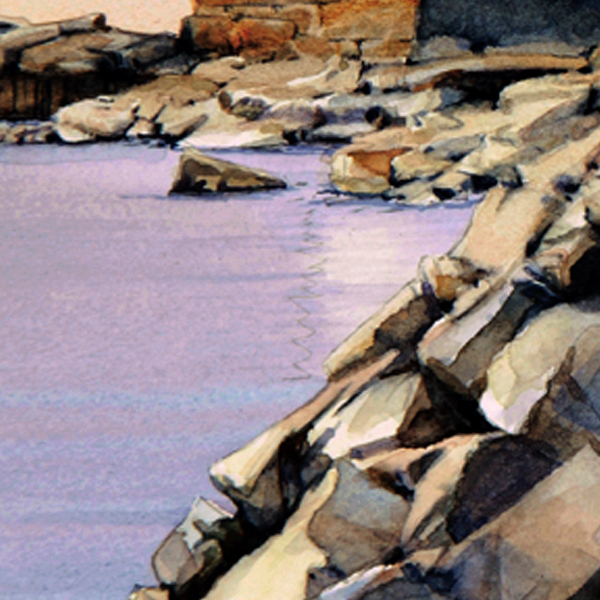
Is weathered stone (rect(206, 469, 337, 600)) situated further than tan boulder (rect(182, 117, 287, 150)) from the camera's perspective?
No

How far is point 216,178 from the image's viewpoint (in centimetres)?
393

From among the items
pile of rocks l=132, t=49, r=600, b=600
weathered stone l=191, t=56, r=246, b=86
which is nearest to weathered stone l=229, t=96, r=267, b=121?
weathered stone l=191, t=56, r=246, b=86

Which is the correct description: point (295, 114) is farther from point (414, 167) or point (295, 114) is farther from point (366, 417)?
point (366, 417)

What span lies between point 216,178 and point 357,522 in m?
3.00

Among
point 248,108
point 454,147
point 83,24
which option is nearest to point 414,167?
point 454,147

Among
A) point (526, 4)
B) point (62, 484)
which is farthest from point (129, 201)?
point (526, 4)

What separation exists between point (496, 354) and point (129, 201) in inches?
109

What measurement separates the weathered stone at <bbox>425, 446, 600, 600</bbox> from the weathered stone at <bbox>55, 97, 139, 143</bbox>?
4882 mm

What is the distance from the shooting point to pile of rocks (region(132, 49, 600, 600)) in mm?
902

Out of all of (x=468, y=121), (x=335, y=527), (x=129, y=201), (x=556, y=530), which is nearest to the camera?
(x=556, y=530)

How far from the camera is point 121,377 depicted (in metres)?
1.92

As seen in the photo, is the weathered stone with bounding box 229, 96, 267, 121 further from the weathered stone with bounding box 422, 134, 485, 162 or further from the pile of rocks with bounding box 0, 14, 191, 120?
the weathered stone with bounding box 422, 134, 485, 162

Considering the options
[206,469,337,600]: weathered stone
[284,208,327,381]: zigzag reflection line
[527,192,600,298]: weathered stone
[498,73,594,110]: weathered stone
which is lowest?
[284,208,327,381]: zigzag reflection line

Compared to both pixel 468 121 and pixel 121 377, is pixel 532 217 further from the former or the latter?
pixel 468 121
